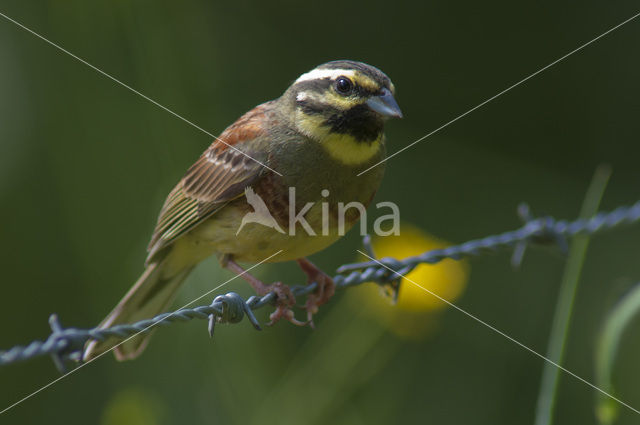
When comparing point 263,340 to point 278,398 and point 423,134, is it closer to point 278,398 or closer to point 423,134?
point 278,398

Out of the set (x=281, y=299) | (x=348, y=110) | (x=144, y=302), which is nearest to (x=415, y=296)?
(x=281, y=299)

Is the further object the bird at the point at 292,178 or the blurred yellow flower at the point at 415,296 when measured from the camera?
the blurred yellow flower at the point at 415,296

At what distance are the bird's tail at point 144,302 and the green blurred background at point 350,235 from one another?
242 mm

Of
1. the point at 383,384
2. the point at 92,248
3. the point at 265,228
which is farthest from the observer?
the point at 92,248

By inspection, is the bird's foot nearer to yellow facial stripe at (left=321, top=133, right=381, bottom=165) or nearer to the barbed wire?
the barbed wire

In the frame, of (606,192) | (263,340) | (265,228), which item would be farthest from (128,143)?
(606,192)

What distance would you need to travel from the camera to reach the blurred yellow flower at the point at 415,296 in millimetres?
3887

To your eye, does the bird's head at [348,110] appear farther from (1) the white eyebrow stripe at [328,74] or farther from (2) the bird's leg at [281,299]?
(2) the bird's leg at [281,299]

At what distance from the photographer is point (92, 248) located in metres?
4.71

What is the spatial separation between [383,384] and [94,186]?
7.16 ft

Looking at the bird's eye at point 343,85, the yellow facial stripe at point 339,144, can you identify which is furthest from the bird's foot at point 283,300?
the bird's eye at point 343,85

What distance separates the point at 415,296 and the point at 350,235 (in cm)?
165

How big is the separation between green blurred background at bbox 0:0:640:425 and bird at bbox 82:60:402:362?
469mm

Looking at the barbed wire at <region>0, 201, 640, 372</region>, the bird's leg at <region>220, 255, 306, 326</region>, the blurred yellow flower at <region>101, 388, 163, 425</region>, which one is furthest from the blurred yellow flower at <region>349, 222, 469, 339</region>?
the blurred yellow flower at <region>101, 388, 163, 425</region>
